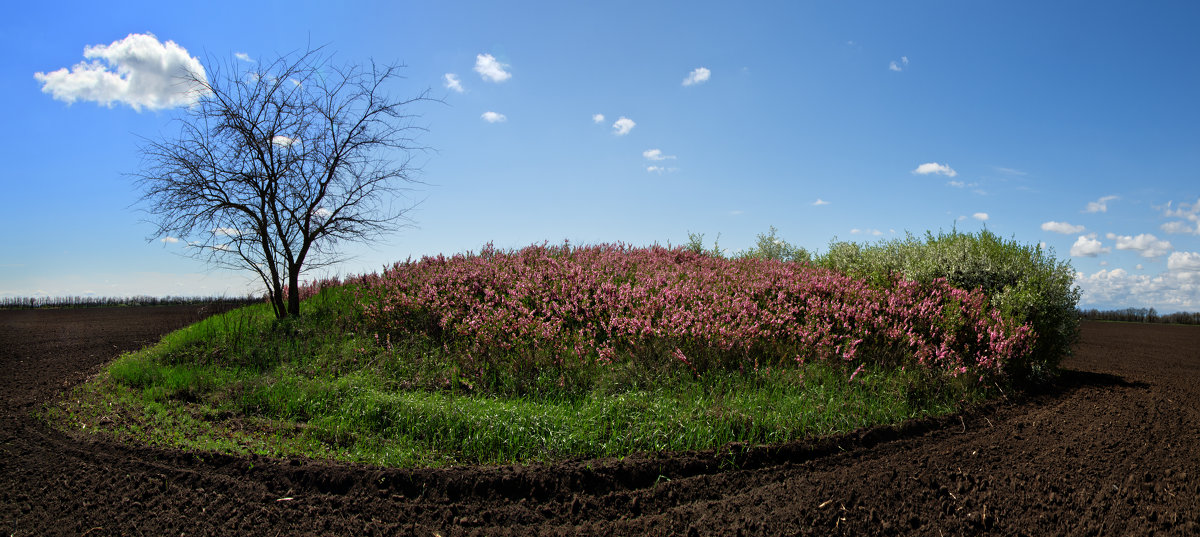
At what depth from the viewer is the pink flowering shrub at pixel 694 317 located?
7.77m

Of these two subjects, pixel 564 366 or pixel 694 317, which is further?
pixel 694 317

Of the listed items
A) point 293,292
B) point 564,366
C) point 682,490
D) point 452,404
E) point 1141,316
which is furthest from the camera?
point 1141,316

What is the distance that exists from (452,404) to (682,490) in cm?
288

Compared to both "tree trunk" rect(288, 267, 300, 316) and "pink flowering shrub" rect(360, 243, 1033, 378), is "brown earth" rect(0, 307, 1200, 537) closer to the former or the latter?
"pink flowering shrub" rect(360, 243, 1033, 378)

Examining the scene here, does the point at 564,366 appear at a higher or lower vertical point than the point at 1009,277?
lower

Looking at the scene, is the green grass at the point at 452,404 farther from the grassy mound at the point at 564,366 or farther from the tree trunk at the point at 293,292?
the tree trunk at the point at 293,292

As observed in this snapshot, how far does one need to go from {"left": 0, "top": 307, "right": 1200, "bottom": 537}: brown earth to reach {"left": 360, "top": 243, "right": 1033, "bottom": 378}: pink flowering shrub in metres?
2.13

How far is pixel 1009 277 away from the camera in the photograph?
10211 mm

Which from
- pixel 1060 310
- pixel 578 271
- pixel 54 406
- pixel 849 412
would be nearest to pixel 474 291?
pixel 578 271

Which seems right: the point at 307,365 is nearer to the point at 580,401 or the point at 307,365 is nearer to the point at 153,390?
the point at 153,390

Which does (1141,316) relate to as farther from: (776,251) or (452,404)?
(452,404)

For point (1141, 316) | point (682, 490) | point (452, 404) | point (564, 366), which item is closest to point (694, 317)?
point (564, 366)

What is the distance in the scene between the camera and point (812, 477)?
468 centimetres

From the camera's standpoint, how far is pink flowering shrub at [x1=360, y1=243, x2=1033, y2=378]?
7766 millimetres
